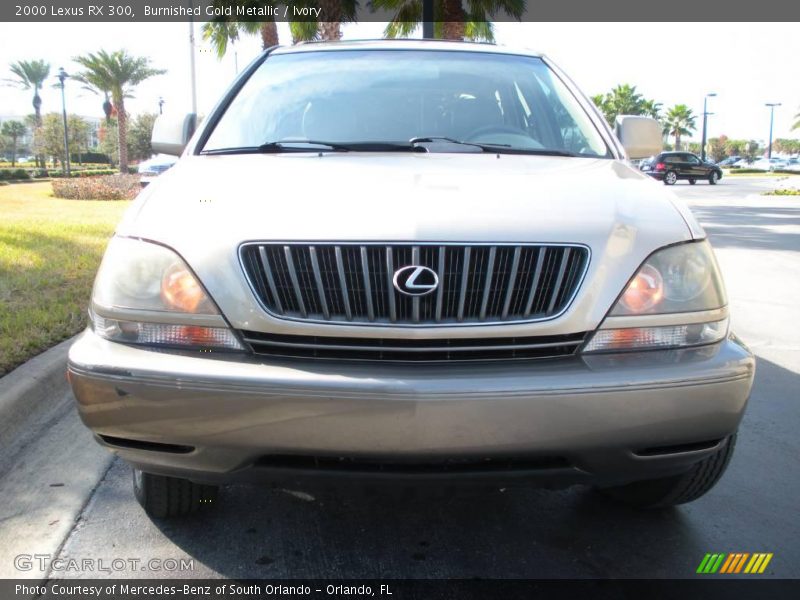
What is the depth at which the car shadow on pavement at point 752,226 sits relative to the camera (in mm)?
10906

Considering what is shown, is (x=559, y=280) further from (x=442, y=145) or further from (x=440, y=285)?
(x=442, y=145)

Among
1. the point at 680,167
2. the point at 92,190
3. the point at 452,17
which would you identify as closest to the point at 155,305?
the point at 452,17

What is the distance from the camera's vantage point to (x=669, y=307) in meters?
2.08

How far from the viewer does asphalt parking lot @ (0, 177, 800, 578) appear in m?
2.35

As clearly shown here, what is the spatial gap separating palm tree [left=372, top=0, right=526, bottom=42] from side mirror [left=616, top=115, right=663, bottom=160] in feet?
39.1

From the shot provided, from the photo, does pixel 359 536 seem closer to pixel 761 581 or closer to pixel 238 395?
pixel 238 395

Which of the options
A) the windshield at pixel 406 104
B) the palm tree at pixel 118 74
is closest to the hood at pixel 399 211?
the windshield at pixel 406 104

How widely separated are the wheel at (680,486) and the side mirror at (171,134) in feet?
8.09

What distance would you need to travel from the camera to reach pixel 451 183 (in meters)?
2.31

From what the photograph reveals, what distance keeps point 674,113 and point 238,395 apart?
85857mm

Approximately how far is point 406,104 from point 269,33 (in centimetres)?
1612

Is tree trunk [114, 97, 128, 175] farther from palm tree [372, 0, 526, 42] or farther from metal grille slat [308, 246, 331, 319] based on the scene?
metal grille slat [308, 246, 331, 319]

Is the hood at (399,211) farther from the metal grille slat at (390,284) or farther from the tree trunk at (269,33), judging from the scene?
the tree trunk at (269,33)

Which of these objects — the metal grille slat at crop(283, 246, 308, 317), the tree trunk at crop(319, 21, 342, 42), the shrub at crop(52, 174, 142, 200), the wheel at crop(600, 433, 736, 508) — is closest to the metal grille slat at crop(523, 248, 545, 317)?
the metal grille slat at crop(283, 246, 308, 317)
